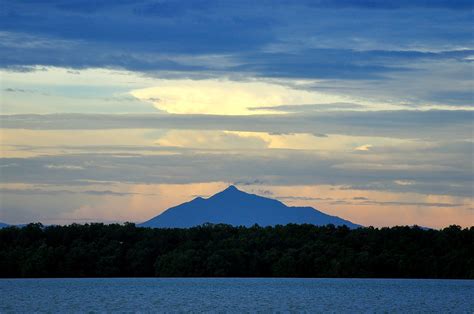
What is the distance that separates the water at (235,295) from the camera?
82.8 m

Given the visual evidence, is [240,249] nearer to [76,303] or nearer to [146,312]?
[76,303]

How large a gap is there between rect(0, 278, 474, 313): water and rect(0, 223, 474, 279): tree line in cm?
190

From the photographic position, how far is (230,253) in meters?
138

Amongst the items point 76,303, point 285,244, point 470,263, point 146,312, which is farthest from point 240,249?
point 146,312

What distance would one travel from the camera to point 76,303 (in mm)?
88812

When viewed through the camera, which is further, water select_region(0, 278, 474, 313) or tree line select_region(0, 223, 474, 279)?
tree line select_region(0, 223, 474, 279)

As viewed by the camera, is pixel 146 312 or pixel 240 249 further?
pixel 240 249

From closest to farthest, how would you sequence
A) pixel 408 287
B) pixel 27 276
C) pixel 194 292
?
1. pixel 194 292
2. pixel 408 287
3. pixel 27 276

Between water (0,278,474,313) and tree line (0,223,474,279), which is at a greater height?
tree line (0,223,474,279)

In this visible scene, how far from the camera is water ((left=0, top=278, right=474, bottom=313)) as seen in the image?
3258 inches

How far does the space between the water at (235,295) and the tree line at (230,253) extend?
1.90 metres

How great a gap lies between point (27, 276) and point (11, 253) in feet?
13.9

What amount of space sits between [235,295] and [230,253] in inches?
1325

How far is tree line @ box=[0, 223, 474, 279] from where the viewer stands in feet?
444
